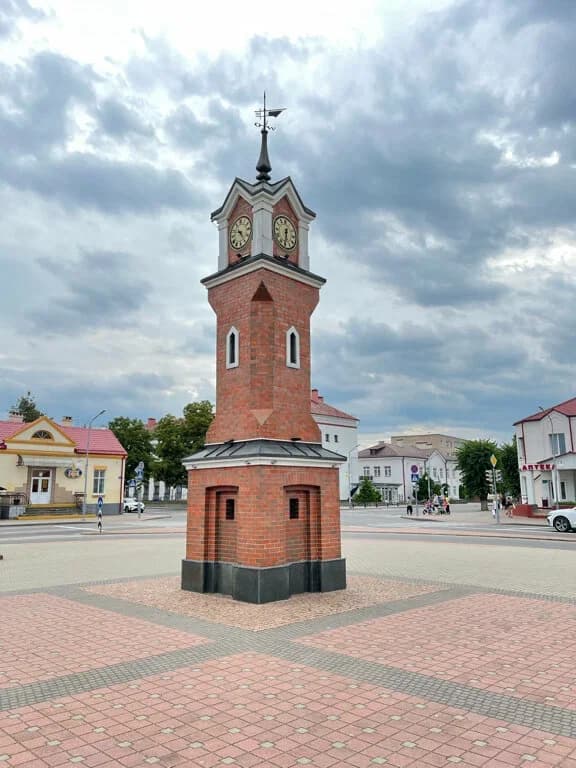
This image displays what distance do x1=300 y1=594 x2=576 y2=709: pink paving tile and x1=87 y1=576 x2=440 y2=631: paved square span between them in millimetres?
1053

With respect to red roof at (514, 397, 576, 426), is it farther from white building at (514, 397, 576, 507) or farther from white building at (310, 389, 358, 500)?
white building at (310, 389, 358, 500)

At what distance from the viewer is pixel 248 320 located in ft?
37.9

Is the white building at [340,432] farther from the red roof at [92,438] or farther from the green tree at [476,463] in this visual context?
the red roof at [92,438]

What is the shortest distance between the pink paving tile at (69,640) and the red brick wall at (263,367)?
4.02m

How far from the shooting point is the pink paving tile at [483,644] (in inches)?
239

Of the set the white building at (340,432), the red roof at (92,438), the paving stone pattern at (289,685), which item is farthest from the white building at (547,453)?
the paving stone pattern at (289,685)

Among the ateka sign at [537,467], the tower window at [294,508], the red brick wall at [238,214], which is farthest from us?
the ateka sign at [537,467]

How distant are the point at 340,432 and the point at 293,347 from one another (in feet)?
200

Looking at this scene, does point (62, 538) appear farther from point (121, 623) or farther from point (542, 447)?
point (542, 447)

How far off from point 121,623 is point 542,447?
132ft

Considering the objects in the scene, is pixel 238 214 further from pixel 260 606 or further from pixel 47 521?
pixel 47 521

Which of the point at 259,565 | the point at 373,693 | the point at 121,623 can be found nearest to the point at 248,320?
the point at 259,565

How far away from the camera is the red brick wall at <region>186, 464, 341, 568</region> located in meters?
10.2

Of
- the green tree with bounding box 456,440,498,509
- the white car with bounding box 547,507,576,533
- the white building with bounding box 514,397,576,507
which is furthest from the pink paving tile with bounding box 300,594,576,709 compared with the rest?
the green tree with bounding box 456,440,498,509
